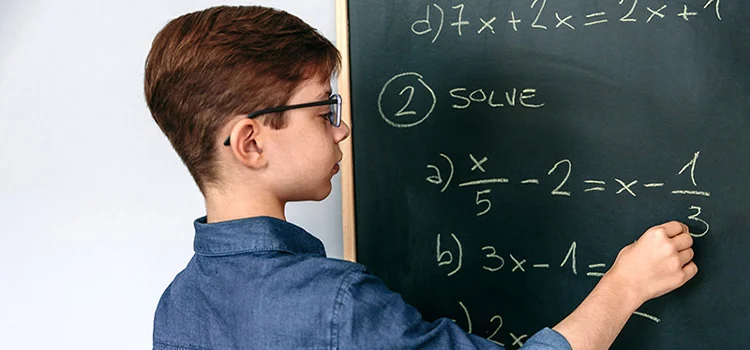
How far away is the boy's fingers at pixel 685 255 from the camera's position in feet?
3.60

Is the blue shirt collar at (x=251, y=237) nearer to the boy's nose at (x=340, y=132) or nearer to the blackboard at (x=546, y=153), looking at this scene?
the boy's nose at (x=340, y=132)

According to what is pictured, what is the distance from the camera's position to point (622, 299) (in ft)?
3.39

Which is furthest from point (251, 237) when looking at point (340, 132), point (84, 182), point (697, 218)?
point (84, 182)

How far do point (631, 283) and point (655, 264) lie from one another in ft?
0.17

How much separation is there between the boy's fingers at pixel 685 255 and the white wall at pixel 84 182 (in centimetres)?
95

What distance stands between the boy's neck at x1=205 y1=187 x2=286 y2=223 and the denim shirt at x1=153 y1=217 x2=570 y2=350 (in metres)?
0.02

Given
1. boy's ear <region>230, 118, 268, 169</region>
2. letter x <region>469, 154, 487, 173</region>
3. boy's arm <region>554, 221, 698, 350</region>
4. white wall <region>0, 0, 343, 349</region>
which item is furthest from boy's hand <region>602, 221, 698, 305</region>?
white wall <region>0, 0, 343, 349</region>

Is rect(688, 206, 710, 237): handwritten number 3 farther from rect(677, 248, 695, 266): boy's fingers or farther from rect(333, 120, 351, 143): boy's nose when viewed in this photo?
rect(333, 120, 351, 143): boy's nose

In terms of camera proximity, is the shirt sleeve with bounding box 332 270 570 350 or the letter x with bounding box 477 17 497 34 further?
the letter x with bounding box 477 17 497 34

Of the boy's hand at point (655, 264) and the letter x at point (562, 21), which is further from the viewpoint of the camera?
the letter x at point (562, 21)

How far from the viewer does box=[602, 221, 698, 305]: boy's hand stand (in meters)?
1.05

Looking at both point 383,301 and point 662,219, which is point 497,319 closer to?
point 662,219

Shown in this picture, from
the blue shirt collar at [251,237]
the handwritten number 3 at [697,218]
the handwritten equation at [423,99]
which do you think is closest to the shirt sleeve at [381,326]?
the blue shirt collar at [251,237]

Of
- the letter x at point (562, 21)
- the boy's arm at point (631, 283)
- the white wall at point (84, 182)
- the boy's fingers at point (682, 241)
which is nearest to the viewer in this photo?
A: the boy's arm at point (631, 283)
